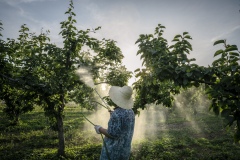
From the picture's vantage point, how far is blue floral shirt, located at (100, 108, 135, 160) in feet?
10.8

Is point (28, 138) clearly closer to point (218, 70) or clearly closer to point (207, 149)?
point (207, 149)

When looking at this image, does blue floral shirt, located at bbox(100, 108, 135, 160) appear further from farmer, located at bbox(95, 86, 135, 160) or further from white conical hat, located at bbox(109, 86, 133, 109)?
white conical hat, located at bbox(109, 86, 133, 109)

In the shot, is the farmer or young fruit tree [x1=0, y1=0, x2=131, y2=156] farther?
young fruit tree [x1=0, y1=0, x2=131, y2=156]

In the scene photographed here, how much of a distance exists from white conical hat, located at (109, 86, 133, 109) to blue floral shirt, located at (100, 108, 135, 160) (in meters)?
0.12

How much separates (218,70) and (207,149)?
1112cm

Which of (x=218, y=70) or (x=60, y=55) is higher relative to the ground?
(x=60, y=55)

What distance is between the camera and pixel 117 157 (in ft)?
11.2

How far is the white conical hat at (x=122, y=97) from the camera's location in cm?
355

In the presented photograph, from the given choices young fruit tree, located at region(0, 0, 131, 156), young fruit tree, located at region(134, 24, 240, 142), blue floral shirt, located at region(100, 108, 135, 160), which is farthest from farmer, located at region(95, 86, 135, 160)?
young fruit tree, located at region(0, 0, 131, 156)

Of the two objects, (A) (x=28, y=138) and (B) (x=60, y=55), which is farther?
(A) (x=28, y=138)

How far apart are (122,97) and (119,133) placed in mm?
703

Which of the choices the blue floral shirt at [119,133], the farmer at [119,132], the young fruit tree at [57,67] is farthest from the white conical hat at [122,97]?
the young fruit tree at [57,67]

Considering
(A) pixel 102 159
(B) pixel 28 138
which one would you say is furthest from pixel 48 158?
(A) pixel 102 159

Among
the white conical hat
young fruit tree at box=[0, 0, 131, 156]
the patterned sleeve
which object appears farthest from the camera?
young fruit tree at box=[0, 0, 131, 156]
